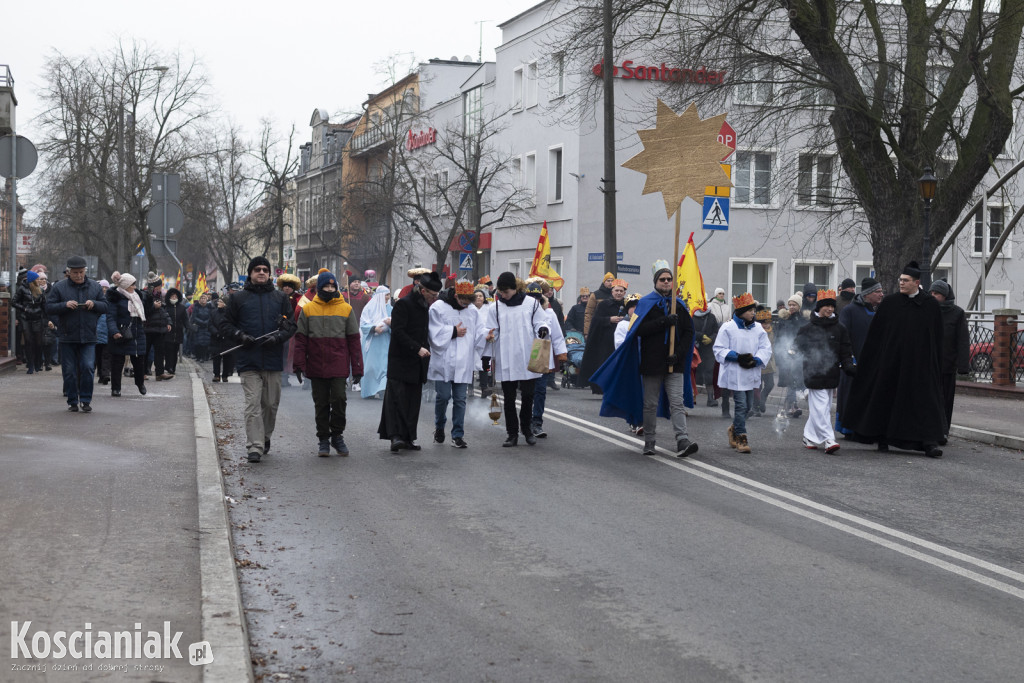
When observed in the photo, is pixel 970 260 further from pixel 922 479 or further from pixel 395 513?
pixel 395 513

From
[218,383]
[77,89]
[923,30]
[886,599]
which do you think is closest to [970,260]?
[923,30]

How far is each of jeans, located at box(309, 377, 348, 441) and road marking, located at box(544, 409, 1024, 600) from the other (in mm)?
3084

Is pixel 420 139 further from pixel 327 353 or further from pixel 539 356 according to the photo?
pixel 327 353

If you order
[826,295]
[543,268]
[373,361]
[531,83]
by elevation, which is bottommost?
[373,361]

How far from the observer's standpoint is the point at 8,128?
88.6ft

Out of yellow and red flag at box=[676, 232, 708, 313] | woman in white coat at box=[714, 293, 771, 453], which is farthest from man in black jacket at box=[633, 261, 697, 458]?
yellow and red flag at box=[676, 232, 708, 313]

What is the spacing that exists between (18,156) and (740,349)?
12.8 m

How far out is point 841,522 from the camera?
28.8ft

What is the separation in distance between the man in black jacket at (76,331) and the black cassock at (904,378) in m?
9.32

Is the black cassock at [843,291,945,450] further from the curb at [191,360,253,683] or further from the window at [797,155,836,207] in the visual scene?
the window at [797,155,836,207]

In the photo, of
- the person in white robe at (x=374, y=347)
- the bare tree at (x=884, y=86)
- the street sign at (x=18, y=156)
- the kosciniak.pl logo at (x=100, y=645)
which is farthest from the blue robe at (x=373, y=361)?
the kosciniak.pl logo at (x=100, y=645)

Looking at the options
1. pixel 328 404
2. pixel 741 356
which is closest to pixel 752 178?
pixel 741 356

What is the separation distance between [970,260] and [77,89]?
1372 inches

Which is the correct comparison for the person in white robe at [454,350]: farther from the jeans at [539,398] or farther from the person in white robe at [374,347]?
the person in white robe at [374,347]
